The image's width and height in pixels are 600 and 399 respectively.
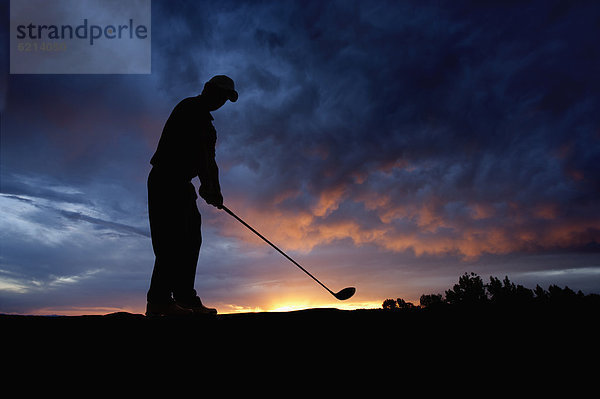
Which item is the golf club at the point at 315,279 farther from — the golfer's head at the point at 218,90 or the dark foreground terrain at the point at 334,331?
the dark foreground terrain at the point at 334,331

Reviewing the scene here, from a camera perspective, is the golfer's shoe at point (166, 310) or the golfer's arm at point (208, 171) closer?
the golfer's shoe at point (166, 310)

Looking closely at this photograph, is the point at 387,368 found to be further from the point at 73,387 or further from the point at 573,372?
the point at 73,387

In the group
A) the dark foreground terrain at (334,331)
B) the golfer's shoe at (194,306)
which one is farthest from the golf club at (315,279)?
the dark foreground terrain at (334,331)

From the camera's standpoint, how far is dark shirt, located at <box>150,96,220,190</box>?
12.8 feet

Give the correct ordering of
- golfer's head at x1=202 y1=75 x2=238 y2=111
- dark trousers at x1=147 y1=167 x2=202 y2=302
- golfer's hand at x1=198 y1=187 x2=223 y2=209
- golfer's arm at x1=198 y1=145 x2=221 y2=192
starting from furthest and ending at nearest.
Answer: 1. golfer's hand at x1=198 y1=187 x2=223 y2=209
2. golfer's arm at x1=198 y1=145 x2=221 y2=192
3. golfer's head at x1=202 y1=75 x2=238 y2=111
4. dark trousers at x1=147 y1=167 x2=202 y2=302

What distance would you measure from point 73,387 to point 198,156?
9.69ft

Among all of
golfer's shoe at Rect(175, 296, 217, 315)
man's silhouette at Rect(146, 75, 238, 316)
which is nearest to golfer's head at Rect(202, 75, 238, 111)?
man's silhouette at Rect(146, 75, 238, 316)

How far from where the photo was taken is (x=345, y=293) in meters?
6.81

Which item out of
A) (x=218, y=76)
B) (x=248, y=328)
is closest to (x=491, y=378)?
(x=248, y=328)

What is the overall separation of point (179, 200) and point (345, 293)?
172 inches

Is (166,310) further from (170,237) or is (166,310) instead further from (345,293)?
(345,293)

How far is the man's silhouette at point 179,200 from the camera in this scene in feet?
12.1

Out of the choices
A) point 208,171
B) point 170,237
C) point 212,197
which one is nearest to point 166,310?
point 170,237

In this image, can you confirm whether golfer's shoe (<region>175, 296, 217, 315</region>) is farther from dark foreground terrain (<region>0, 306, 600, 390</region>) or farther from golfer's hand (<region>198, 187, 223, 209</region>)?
dark foreground terrain (<region>0, 306, 600, 390</region>)
